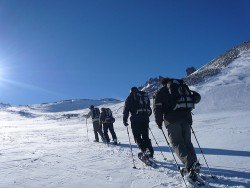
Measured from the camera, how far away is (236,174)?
28.3 feet

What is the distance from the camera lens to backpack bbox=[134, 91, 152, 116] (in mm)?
11766

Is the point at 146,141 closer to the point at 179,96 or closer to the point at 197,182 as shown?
the point at 179,96

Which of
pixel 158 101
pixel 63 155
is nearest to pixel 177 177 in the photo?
pixel 158 101

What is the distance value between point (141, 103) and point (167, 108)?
3.14 m

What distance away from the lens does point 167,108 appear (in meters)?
8.70

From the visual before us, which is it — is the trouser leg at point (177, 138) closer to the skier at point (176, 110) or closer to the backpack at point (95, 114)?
the skier at point (176, 110)

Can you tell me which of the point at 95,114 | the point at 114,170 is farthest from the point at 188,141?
the point at 95,114

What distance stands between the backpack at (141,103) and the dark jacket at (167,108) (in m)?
3.06

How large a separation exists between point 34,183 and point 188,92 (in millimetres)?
4426

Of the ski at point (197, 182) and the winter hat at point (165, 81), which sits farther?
the winter hat at point (165, 81)

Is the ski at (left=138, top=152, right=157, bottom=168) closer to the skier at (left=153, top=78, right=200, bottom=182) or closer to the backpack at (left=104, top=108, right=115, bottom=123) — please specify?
the skier at (left=153, top=78, right=200, bottom=182)

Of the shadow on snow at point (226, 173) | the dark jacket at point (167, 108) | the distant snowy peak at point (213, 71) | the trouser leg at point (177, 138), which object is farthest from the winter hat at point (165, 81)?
the distant snowy peak at point (213, 71)

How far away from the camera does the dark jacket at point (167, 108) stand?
8602 mm

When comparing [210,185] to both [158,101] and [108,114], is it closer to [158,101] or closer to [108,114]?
[158,101]
